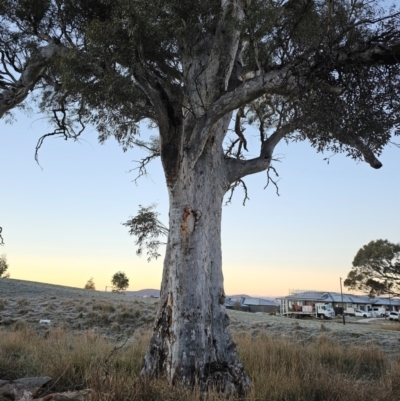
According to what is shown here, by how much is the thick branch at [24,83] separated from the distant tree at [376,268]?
28.6m

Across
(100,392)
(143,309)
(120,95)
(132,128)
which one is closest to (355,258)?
(143,309)

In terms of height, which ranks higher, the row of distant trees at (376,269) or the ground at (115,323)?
the row of distant trees at (376,269)

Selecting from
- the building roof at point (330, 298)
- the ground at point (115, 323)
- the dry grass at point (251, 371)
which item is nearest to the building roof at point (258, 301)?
the building roof at point (330, 298)

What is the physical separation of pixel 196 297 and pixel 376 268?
2992cm

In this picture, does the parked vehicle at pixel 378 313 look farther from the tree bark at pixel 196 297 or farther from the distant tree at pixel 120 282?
the tree bark at pixel 196 297

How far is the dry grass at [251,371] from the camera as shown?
4.96 m

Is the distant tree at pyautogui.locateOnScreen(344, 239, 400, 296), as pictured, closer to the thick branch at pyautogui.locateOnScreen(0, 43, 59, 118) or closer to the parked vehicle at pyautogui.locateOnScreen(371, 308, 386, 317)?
the thick branch at pyautogui.locateOnScreen(0, 43, 59, 118)

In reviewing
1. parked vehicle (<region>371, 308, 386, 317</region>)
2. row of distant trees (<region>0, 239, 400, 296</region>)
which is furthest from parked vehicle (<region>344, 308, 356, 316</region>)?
row of distant trees (<region>0, 239, 400, 296</region>)

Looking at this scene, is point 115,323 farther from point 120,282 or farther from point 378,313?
point 378,313

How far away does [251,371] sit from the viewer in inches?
291

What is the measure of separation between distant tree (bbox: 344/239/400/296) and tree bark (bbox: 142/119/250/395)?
28.0 m

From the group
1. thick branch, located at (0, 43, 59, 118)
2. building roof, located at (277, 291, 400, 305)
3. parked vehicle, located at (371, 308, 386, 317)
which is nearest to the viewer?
thick branch, located at (0, 43, 59, 118)

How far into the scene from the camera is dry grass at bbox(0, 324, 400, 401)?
4.96 metres

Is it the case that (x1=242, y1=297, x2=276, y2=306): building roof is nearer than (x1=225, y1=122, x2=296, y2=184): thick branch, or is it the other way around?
(x1=225, y1=122, x2=296, y2=184): thick branch
